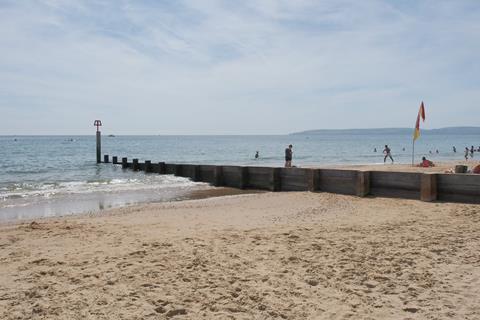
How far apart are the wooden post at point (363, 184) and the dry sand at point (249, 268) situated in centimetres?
302

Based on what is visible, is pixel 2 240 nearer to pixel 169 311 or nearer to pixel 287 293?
pixel 169 311

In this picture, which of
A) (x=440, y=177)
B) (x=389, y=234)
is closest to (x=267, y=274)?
(x=389, y=234)

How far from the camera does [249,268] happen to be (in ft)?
20.4

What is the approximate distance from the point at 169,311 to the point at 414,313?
8.40ft

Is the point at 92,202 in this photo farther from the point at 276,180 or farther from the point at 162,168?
the point at 162,168

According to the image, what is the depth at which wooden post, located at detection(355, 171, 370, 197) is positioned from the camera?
1342 centimetres

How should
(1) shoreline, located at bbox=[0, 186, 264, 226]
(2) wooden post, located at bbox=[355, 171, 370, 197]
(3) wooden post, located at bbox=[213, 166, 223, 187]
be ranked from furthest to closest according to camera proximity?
(3) wooden post, located at bbox=[213, 166, 223, 187], (2) wooden post, located at bbox=[355, 171, 370, 197], (1) shoreline, located at bbox=[0, 186, 264, 226]

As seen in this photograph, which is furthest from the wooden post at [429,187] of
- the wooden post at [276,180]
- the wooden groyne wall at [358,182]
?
the wooden post at [276,180]

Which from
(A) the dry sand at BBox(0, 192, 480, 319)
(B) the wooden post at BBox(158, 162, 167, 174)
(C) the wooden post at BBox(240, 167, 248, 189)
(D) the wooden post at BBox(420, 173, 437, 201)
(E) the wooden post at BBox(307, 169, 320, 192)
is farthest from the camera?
(B) the wooden post at BBox(158, 162, 167, 174)

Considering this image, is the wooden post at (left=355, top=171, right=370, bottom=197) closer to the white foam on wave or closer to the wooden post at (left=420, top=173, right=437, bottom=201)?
the wooden post at (left=420, top=173, right=437, bottom=201)

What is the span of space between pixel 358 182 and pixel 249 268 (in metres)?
8.17

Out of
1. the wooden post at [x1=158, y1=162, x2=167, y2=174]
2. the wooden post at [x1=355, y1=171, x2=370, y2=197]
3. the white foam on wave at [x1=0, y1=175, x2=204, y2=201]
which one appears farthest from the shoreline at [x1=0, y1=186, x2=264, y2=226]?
the wooden post at [x1=158, y1=162, x2=167, y2=174]

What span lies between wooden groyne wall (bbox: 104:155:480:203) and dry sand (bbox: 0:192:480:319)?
4.18ft

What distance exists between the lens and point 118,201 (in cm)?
1636
